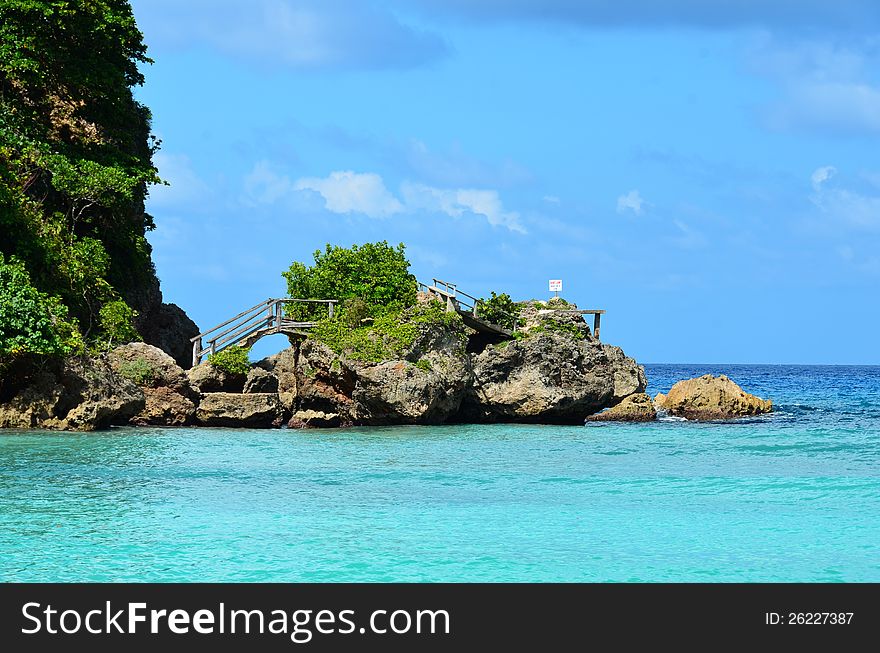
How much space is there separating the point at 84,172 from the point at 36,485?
15172mm

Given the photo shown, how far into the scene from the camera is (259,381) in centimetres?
2966

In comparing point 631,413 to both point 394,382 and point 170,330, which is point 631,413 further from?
point 170,330

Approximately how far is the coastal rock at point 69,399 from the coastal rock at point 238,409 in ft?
9.39

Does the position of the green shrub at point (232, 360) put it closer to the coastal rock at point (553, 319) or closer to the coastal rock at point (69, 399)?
the coastal rock at point (69, 399)

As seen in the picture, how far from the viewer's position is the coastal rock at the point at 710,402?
124 ft

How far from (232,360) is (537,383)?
9.35 m

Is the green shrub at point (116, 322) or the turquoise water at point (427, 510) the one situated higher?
the green shrub at point (116, 322)

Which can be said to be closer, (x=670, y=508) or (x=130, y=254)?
(x=670, y=508)

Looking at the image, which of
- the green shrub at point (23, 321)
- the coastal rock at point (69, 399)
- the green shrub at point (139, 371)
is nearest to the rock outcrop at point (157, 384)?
the green shrub at point (139, 371)

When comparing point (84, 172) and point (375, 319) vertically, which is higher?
point (84, 172)

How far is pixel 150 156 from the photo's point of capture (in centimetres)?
3534
